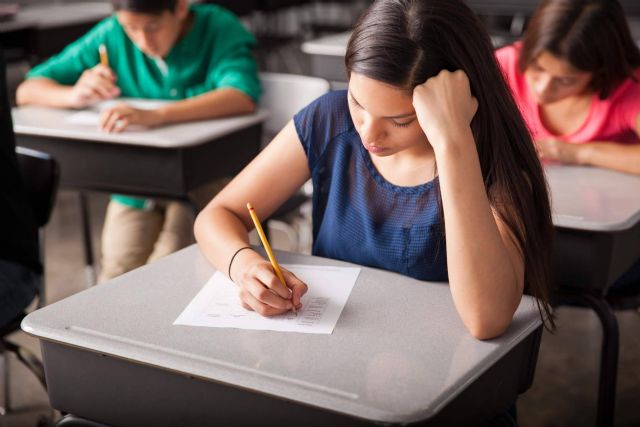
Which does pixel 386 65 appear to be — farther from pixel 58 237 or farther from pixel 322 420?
pixel 58 237

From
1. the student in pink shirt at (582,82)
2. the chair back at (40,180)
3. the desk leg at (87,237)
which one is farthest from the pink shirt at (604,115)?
the desk leg at (87,237)

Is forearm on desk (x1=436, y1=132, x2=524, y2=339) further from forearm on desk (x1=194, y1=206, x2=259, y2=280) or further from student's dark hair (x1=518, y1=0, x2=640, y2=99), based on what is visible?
student's dark hair (x1=518, y1=0, x2=640, y2=99)

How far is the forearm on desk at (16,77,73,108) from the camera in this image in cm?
260

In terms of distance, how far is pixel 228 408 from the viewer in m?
1.12

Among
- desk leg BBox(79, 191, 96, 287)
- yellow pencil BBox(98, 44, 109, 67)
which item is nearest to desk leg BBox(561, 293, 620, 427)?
yellow pencil BBox(98, 44, 109, 67)

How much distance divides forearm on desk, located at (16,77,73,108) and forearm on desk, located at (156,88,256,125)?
1.21 feet

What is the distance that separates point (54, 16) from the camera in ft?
15.8

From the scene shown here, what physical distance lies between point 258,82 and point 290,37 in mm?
3752

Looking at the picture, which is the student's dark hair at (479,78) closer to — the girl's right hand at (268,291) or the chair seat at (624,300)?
the girl's right hand at (268,291)

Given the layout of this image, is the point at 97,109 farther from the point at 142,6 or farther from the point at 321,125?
the point at 321,125

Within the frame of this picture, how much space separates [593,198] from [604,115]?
394 millimetres

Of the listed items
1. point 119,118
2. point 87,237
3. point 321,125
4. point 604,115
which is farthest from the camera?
point 87,237

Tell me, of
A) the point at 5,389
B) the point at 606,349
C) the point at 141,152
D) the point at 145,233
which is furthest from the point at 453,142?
the point at 5,389

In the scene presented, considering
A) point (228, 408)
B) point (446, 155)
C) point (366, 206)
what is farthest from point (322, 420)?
point (366, 206)
